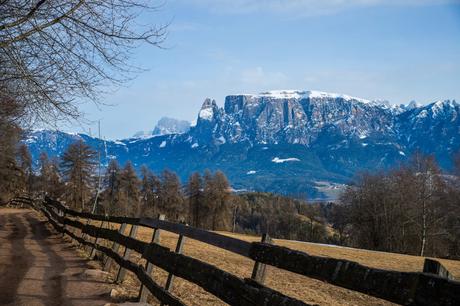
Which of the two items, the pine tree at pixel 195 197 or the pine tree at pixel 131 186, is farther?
the pine tree at pixel 195 197

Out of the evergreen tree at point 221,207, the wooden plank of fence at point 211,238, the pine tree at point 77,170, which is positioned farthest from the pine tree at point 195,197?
the wooden plank of fence at point 211,238

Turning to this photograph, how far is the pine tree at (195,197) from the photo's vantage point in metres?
76.3

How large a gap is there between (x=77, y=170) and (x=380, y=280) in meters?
56.4

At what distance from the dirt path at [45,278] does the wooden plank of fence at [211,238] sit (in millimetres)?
1602

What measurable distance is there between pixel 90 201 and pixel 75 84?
5604 centimetres

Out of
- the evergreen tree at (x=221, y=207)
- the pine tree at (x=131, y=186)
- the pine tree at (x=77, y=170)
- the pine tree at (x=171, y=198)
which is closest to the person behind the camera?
the pine tree at (x=77, y=170)

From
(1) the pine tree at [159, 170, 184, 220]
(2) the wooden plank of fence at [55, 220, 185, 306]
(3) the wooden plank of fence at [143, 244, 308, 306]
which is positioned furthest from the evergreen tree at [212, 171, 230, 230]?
(3) the wooden plank of fence at [143, 244, 308, 306]

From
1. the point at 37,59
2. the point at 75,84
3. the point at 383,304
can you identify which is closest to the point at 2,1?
the point at 37,59

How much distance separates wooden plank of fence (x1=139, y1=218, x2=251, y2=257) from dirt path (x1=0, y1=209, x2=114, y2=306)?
A: 1602 mm

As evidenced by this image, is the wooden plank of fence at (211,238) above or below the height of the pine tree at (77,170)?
below

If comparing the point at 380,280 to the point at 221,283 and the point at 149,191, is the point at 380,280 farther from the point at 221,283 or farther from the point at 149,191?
the point at 149,191

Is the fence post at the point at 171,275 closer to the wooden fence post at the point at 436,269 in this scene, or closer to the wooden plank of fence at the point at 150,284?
the wooden plank of fence at the point at 150,284

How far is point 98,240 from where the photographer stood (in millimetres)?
12383

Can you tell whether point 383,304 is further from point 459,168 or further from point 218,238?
point 459,168
